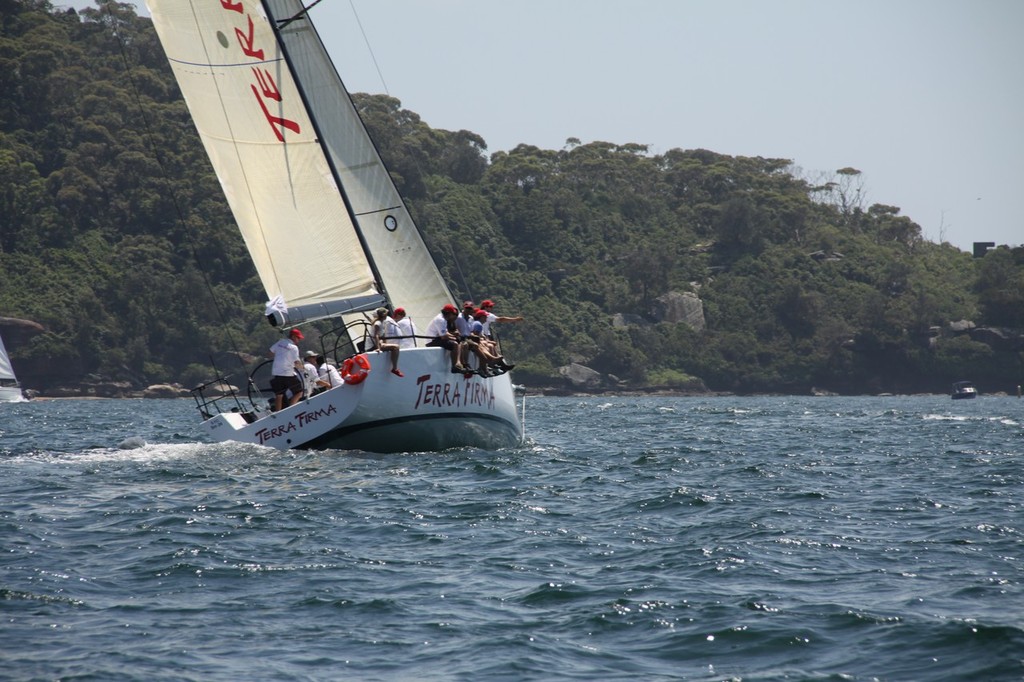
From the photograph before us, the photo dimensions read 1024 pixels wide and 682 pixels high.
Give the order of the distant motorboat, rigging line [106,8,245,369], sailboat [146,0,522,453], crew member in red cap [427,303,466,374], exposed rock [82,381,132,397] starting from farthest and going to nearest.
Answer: the distant motorboat < exposed rock [82,381,132,397] < rigging line [106,8,245,369] < sailboat [146,0,522,453] < crew member in red cap [427,303,466,374]

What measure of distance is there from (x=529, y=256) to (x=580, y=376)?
55.9 feet

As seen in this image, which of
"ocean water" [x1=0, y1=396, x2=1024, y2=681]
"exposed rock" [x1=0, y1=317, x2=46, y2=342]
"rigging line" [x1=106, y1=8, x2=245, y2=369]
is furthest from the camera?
"exposed rock" [x1=0, y1=317, x2=46, y2=342]

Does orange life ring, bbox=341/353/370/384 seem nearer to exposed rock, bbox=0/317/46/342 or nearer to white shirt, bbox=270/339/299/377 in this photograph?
white shirt, bbox=270/339/299/377

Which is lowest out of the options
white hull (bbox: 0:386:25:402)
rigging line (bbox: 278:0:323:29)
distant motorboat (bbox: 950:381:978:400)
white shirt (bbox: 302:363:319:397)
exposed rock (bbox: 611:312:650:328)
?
distant motorboat (bbox: 950:381:978:400)

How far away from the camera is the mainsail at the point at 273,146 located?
1767cm

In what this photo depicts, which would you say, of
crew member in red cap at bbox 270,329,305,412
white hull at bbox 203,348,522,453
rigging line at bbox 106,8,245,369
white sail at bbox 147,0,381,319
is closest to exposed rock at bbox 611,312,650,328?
rigging line at bbox 106,8,245,369

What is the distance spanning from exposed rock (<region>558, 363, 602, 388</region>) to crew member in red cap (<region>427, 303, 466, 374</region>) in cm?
6766

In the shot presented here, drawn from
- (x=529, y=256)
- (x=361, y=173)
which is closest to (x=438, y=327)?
(x=361, y=173)

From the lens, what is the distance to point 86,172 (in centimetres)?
8544

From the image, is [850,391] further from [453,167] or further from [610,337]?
[453,167]

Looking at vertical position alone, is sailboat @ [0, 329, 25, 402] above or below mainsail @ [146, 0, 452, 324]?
below

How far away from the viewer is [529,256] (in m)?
98.7

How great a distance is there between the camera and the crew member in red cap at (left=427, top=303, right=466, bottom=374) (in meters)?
16.3

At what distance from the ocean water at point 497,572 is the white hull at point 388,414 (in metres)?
0.38
